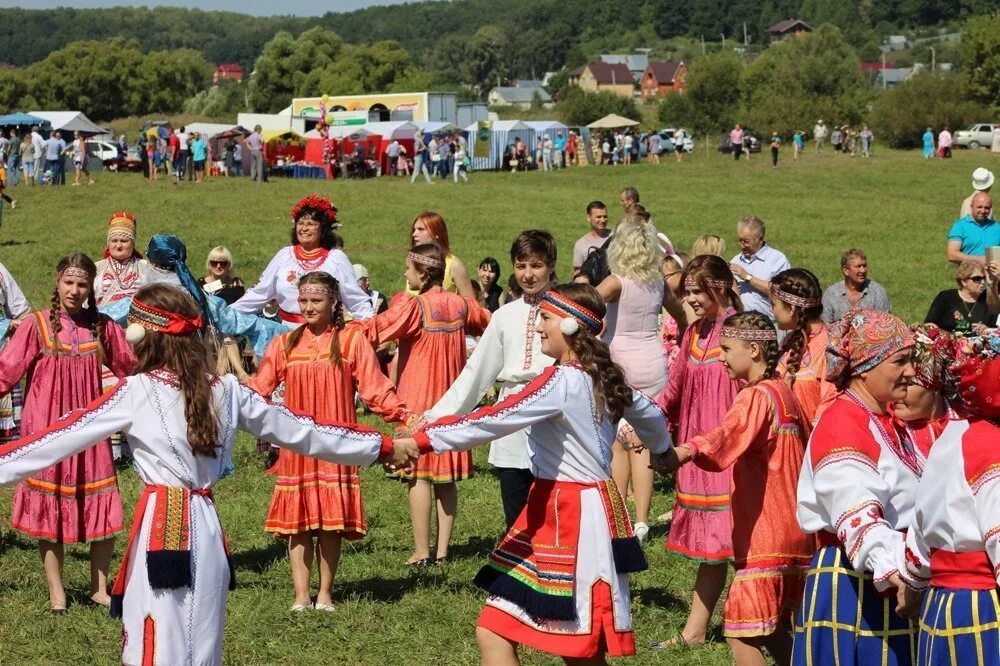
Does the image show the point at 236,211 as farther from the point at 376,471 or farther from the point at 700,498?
the point at 700,498

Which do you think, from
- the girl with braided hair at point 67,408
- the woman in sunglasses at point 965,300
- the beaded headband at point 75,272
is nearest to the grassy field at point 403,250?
the girl with braided hair at point 67,408

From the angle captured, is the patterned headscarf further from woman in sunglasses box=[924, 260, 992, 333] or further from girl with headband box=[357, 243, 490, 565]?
woman in sunglasses box=[924, 260, 992, 333]

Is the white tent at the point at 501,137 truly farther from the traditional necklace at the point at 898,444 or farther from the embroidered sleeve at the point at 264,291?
the traditional necklace at the point at 898,444

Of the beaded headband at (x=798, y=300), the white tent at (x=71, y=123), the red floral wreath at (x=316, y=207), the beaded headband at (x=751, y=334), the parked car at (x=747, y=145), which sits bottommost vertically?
the beaded headband at (x=751, y=334)

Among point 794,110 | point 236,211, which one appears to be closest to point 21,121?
point 236,211

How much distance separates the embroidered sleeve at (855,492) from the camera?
14.0 feet

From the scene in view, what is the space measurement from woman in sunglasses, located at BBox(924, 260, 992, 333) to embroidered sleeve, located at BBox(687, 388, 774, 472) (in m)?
5.97

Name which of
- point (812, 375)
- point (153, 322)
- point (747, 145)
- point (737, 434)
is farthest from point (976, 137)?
point (153, 322)

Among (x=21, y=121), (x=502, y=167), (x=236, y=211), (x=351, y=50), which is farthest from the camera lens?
(x=351, y=50)

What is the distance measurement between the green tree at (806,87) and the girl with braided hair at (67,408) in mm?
61533

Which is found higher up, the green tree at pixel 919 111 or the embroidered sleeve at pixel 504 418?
the green tree at pixel 919 111

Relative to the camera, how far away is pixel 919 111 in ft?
→ 201

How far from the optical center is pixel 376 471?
11219mm

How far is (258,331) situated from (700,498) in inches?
137
